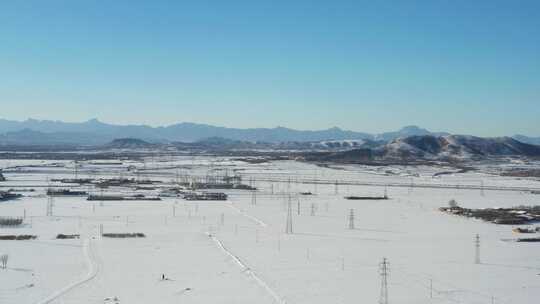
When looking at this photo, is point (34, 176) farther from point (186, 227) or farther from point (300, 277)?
point (300, 277)

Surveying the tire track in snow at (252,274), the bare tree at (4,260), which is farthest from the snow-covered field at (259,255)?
the bare tree at (4,260)

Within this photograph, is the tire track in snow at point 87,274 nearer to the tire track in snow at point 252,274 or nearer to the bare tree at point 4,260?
the bare tree at point 4,260

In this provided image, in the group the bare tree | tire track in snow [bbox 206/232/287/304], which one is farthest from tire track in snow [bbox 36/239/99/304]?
tire track in snow [bbox 206/232/287/304]

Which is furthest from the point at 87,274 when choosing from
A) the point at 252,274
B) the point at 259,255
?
the point at 259,255

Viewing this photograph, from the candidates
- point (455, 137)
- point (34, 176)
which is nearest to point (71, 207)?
point (34, 176)

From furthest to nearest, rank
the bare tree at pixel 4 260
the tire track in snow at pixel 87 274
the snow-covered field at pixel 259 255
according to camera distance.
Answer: the bare tree at pixel 4 260 < the snow-covered field at pixel 259 255 < the tire track in snow at pixel 87 274

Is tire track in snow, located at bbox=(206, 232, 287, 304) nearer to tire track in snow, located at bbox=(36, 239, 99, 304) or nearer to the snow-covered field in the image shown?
the snow-covered field
